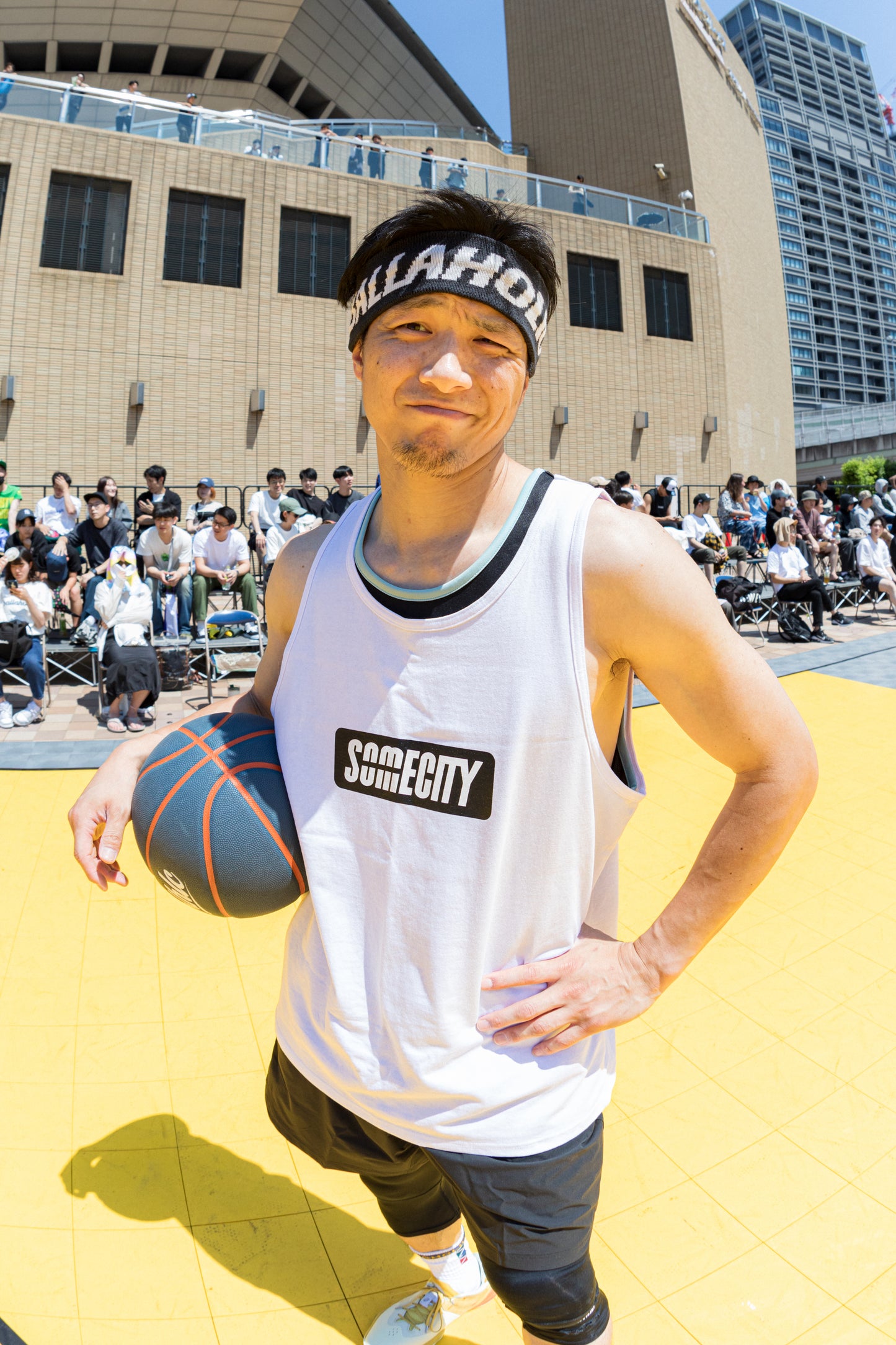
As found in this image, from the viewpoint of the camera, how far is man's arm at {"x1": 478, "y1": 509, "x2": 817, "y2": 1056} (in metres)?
1.22

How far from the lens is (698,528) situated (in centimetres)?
Answer: 1142

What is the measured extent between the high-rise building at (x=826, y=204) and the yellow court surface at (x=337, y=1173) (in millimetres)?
96185

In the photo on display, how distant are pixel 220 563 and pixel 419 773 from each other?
850 centimetres

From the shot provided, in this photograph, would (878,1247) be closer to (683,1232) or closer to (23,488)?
(683,1232)

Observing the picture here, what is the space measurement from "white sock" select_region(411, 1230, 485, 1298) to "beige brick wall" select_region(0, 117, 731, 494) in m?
15.4

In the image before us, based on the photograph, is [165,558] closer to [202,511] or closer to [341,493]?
[202,511]

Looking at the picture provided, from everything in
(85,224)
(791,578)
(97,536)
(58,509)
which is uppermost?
(85,224)

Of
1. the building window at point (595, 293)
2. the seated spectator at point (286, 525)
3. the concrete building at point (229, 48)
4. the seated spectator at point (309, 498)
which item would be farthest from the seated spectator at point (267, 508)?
the concrete building at point (229, 48)

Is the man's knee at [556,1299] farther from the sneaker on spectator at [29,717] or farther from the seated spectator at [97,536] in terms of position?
the seated spectator at [97,536]

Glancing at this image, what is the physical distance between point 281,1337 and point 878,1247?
1556mm

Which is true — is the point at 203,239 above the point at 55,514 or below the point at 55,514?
above

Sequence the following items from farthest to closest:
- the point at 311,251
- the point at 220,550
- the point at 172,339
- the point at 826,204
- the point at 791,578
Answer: the point at 826,204
the point at 311,251
the point at 172,339
the point at 791,578
the point at 220,550

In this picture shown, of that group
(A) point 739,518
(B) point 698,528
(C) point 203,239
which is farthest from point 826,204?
(B) point 698,528

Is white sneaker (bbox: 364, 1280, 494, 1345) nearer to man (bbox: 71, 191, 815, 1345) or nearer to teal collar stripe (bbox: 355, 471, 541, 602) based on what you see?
man (bbox: 71, 191, 815, 1345)
